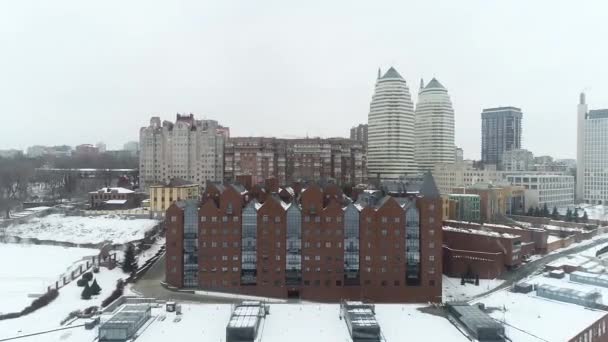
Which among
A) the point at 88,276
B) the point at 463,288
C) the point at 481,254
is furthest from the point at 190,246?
the point at 481,254

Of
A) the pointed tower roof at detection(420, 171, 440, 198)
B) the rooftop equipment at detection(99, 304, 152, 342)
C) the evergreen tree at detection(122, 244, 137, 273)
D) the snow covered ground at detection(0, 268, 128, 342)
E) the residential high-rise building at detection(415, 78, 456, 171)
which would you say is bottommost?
the snow covered ground at detection(0, 268, 128, 342)

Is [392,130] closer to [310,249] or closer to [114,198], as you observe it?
[114,198]

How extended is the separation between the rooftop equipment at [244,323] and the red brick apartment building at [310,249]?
15931 mm

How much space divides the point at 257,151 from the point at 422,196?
66156 millimetres

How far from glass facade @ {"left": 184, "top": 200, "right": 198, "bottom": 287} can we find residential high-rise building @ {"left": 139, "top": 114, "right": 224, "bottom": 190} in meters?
64.9

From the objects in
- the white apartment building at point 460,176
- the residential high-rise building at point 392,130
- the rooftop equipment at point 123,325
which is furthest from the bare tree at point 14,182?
the white apartment building at point 460,176

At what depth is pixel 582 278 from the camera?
4872cm

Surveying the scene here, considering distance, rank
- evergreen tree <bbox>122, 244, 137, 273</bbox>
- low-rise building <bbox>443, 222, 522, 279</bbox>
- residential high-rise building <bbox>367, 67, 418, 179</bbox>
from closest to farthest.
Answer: evergreen tree <bbox>122, 244, 137, 273</bbox>, low-rise building <bbox>443, 222, 522, 279</bbox>, residential high-rise building <bbox>367, 67, 418, 179</bbox>

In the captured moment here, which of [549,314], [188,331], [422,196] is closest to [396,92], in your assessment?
[422,196]

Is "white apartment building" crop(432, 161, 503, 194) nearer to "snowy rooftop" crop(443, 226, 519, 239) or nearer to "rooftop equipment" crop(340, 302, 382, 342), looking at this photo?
"snowy rooftop" crop(443, 226, 519, 239)

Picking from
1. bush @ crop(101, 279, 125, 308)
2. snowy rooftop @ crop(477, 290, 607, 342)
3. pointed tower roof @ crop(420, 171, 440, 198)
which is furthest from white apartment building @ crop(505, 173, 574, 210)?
bush @ crop(101, 279, 125, 308)

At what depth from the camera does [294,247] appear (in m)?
52.8

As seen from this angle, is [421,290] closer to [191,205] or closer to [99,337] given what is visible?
[191,205]

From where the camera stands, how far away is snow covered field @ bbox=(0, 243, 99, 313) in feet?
167
